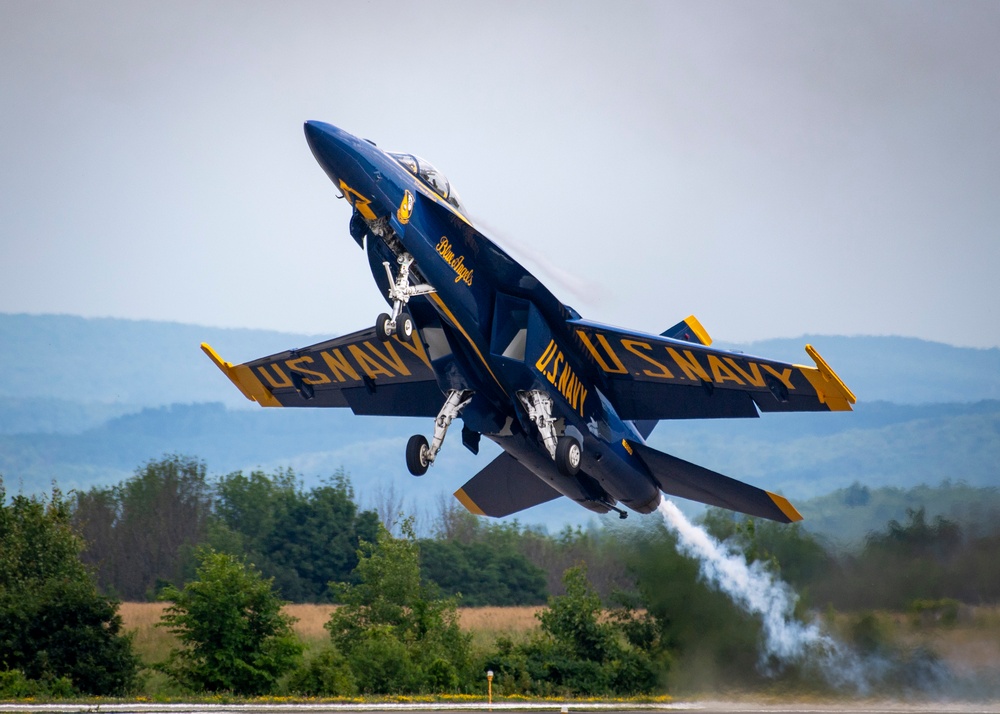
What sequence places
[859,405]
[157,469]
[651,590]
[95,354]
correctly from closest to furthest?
[651,590] → [157,469] → [859,405] → [95,354]

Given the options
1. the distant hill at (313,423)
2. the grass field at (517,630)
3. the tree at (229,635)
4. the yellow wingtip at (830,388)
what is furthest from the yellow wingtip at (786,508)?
the distant hill at (313,423)

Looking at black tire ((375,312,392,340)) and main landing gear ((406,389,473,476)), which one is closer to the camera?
black tire ((375,312,392,340))

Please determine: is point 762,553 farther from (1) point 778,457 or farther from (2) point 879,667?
(1) point 778,457

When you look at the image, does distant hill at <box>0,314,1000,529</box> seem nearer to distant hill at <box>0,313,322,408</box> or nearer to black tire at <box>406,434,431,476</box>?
distant hill at <box>0,313,322,408</box>

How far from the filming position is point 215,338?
160750mm

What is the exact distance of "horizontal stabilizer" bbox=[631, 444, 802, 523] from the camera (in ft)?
65.7

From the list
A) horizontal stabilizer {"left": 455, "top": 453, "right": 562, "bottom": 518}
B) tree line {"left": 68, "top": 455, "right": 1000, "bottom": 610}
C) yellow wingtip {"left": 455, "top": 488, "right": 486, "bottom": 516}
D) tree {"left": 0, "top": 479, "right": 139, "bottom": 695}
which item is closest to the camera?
yellow wingtip {"left": 455, "top": 488, "right": 486, "bottom": 516}

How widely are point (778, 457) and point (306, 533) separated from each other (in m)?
58.9

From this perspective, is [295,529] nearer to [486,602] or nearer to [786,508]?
[486,602]

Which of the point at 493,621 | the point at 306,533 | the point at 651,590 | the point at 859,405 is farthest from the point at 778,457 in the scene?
the point at 651,590

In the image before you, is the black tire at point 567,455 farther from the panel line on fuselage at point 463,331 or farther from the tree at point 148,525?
the tree at point 148,525

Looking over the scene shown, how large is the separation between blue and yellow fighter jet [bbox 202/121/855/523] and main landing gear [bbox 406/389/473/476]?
3 centimetres

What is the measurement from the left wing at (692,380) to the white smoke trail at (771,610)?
4294mm

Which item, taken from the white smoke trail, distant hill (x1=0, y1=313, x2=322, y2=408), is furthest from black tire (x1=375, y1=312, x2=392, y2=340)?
distant hill (x1=0, y1=313, x2=322, y2=408)
